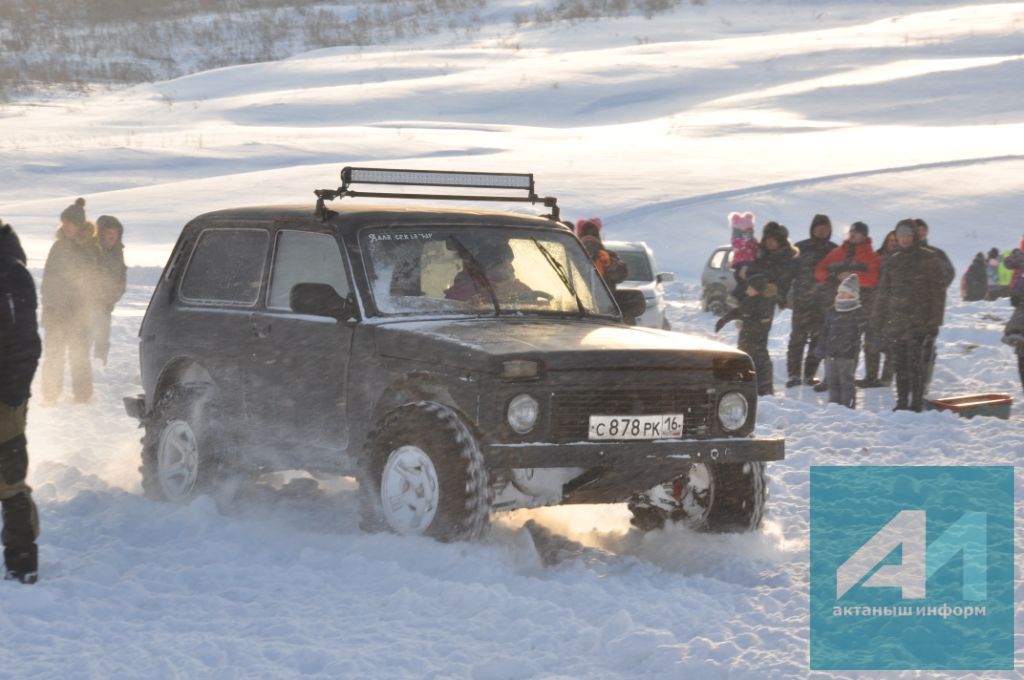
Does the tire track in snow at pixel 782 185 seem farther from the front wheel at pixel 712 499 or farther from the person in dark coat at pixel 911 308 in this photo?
the front wheel at pixel 712 499

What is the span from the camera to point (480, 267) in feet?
26.1

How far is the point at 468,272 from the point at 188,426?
1889mm

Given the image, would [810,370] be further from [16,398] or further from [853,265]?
[16,398]

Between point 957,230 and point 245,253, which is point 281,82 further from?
point 245,253

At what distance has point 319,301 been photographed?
24.5ft

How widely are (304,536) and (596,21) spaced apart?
2838 inches

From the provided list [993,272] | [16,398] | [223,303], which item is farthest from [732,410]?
[993,272]

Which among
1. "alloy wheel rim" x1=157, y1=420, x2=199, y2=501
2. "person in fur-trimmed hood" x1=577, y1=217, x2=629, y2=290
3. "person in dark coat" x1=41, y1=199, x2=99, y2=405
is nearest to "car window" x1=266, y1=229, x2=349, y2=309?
"alloy wheel rim" x1=157, y1=420, x2=199, y2=501

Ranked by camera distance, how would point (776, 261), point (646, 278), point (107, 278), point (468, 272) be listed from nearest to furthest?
1. point (468, 272)
2. point (107, 278)
3. point (776, 261)
4. point (646, 278)

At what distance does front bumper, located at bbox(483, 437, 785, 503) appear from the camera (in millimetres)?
6801

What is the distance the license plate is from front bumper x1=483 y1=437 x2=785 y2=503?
0.14 ft

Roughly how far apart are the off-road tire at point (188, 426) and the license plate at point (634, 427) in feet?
8.22

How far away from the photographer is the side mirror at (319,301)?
24.4 ft

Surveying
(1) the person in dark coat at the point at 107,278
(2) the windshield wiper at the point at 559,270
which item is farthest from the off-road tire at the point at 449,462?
(1) the person in dark coat at the point at 107,278
